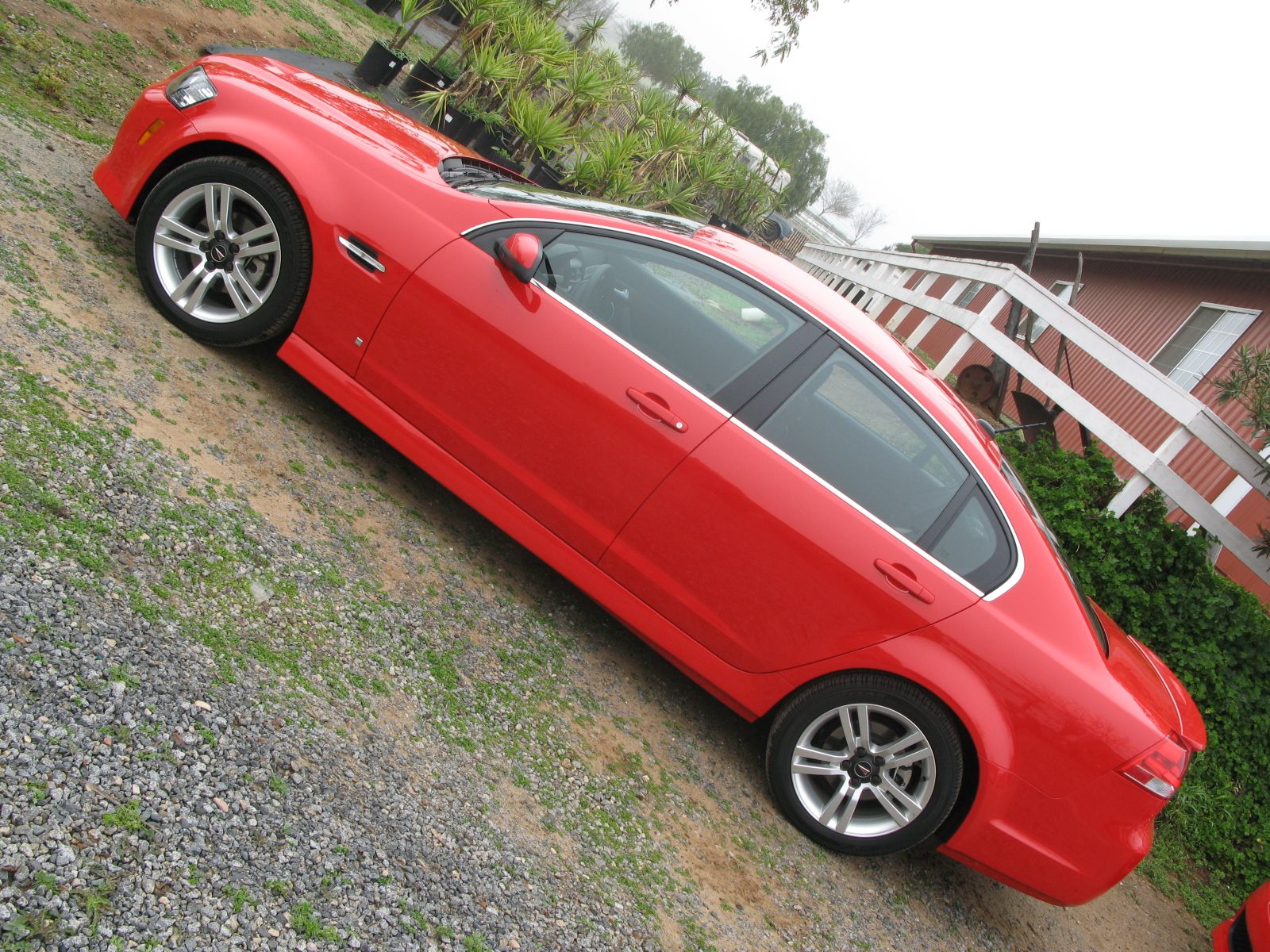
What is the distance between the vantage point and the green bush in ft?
16.5

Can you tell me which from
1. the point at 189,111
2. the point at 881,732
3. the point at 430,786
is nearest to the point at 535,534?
the point at 430,786

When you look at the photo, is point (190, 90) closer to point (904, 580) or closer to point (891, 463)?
point (891, 463)

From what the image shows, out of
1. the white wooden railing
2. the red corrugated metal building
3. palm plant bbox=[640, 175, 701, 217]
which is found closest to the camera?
the white wooden railing

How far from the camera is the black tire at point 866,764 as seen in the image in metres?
3.31

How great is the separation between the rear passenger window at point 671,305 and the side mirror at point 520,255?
0.13 meters

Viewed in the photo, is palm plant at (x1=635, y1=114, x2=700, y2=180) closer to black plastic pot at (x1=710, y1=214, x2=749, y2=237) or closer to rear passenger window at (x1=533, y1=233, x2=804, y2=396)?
black plastic pot at (x1=710, y1=214, x2=749, y2=237)

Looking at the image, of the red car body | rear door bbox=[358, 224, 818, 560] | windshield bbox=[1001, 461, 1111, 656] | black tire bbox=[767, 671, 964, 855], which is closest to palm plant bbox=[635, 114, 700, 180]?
rear door bbox=[358, 224, 818, 560]

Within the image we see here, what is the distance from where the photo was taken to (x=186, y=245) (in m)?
3.99

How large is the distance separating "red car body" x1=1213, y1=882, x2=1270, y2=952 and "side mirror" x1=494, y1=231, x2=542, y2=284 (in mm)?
3688

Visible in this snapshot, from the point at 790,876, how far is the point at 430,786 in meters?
1.44

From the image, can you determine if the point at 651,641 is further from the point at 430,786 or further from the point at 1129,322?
the point at 1129,322

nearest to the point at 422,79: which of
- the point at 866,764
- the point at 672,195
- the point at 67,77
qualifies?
the point at 672,195

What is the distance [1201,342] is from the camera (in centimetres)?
1318

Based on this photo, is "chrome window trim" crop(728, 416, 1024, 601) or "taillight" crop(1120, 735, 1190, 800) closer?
"taillight" crop(1120, 735, 1190, 800)
